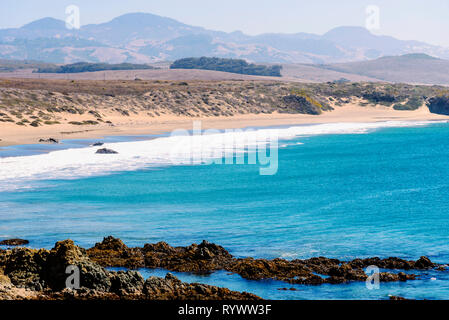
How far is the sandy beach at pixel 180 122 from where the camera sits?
5425cm

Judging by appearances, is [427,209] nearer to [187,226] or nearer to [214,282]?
[187,226]

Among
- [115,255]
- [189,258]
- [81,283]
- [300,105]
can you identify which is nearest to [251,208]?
[189,258]

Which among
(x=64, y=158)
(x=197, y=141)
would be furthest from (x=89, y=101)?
(x=64, y=158)

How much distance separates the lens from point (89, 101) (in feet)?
259

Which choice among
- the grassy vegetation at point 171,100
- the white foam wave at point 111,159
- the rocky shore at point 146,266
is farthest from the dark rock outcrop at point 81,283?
the grassy vegetation at point 171,100

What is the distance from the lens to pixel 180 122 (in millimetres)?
76188

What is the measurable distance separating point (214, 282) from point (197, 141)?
4153 centimetres

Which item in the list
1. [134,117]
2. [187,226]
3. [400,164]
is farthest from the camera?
[134,117]

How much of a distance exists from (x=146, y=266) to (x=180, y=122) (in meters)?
61.2

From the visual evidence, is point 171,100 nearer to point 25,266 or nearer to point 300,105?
point 300,105

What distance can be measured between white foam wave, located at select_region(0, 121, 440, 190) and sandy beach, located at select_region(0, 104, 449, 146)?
24.2ft

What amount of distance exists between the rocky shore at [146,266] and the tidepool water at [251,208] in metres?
0.57

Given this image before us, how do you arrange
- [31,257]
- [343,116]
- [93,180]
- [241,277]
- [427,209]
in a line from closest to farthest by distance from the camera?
1. [31,257]
2. [241,277]
3. [427,209]
4. [93,180]
5. [343,116]

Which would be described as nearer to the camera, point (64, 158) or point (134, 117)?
point (64, 158)
